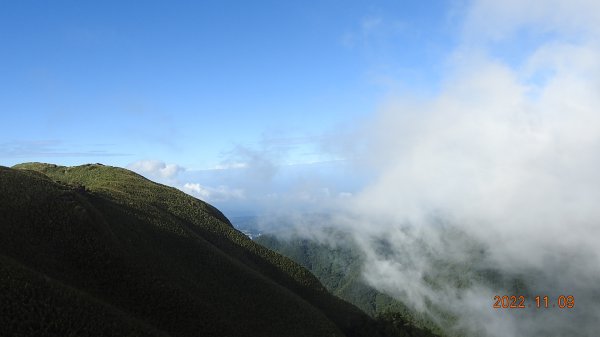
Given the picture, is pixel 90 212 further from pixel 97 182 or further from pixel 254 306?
pixel 97 182

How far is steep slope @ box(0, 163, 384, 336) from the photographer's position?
43812 millimetres

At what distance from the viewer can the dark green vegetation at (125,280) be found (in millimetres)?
43781

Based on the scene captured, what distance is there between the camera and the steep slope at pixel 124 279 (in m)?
43.8

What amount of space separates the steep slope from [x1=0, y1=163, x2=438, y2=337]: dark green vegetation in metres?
0.15

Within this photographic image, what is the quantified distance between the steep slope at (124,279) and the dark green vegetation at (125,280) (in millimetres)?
152

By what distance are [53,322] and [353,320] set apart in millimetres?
63713

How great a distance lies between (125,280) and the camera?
57.7 metres

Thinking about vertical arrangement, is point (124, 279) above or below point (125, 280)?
above

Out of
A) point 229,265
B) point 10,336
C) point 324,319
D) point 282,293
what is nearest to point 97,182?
point 229,265

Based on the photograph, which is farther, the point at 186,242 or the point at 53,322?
the point at 186,242

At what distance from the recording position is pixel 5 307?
40125 mm

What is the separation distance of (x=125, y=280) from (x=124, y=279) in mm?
206

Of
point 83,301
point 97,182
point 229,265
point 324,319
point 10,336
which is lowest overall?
point 10,336

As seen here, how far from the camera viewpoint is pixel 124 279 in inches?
2272
